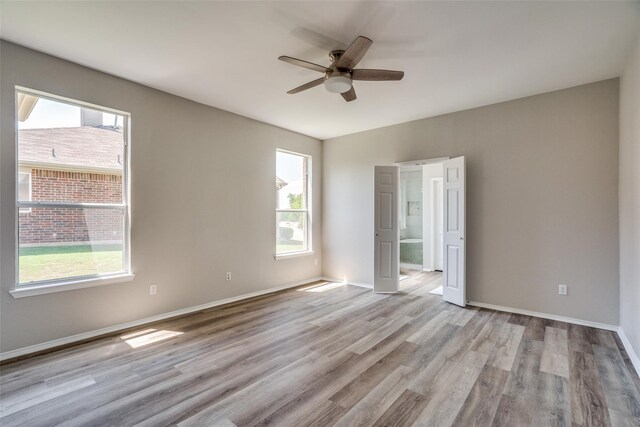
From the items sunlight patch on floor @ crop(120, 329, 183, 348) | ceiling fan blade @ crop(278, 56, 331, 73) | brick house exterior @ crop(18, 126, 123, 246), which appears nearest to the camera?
ceiling fan blade @ crop(278, 56, 331, 73)

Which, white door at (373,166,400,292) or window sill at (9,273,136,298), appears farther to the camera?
white door at (373,166,400,292)

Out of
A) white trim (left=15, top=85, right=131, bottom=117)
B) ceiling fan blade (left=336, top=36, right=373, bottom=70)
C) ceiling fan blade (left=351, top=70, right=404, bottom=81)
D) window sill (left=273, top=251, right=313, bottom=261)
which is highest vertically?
ceiling fan blade (left=336, top=36, right=373, bottom=70)

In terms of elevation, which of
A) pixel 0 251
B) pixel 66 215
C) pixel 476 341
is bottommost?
pixel 476 341

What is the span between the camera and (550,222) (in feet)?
12.2

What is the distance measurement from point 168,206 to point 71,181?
0.98 meters

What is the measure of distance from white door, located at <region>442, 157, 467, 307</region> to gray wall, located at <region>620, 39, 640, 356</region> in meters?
1.57

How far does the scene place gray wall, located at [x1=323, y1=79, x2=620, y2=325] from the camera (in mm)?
3406

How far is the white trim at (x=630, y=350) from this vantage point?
2.46 m

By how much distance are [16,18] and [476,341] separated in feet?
16.2

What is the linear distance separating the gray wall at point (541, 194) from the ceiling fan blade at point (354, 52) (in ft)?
8.61

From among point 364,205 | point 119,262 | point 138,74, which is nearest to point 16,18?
point 138,74

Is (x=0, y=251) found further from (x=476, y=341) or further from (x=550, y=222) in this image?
(x=550, y=222)

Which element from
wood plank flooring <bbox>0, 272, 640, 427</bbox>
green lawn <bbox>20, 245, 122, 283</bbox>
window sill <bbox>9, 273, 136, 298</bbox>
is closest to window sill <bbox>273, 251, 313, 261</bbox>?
wood plank flooring <bbox>0, 272, 640, 427</bbox>

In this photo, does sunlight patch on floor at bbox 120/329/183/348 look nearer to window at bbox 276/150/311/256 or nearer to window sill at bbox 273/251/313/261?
window sill at bbox 273/251/313/261
